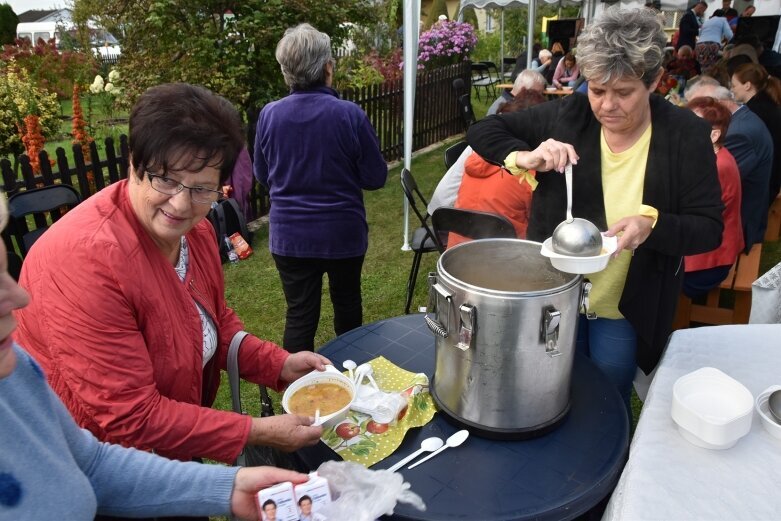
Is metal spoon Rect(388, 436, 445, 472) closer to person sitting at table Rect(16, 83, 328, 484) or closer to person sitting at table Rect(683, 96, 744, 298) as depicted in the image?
person sitting at table Rect(16, 83, 328, 484)

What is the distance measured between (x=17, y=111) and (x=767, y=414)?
769cm

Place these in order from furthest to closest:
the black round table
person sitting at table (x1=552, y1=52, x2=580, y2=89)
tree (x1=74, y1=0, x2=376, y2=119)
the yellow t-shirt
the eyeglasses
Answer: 1. person sitting at table (x1=552, y1=52, x2=580, y2=89)
2. tree (x1=74, y1=0, x2=376, y2=119)
3. the yellow t-shirt
4. the eyeglasses
5. the black round table

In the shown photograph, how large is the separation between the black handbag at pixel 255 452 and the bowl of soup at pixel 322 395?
0.43ft

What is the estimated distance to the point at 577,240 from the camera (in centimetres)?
150

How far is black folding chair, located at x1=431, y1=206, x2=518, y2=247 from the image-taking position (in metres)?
3.05

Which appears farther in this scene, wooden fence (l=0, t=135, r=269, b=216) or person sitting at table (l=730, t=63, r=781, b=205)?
person sitting at table (l=730, t=63, r=781, b=205)

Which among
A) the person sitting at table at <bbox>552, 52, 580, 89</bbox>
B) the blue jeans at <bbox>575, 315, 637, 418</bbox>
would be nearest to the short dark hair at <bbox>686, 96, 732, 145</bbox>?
the blue jeans at <bbox>575, 315, 637, 418</bbox>

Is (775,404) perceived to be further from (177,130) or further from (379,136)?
(379,136)

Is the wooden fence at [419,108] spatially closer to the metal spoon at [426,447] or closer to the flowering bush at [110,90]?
the flowering bush at [110,90]

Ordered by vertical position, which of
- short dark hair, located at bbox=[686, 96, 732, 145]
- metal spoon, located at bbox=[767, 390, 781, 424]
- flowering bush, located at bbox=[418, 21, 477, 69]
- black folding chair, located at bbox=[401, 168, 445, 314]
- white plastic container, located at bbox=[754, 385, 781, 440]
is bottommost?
black folding chair, located at bbox=[401, 168, 445, 314]

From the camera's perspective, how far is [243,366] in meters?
1.81

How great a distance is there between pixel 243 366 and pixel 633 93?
1.58 m

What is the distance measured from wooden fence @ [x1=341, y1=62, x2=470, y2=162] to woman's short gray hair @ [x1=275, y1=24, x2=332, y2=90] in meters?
4.33

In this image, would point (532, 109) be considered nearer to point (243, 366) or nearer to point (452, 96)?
point (243, 366)
